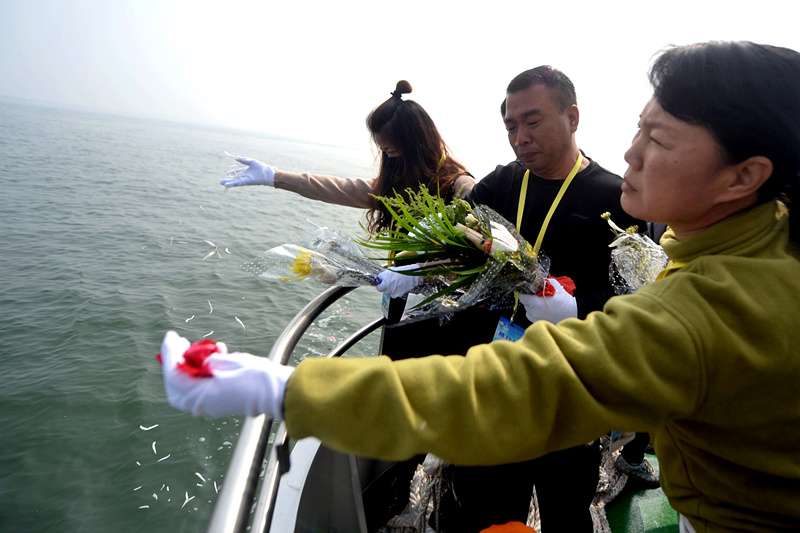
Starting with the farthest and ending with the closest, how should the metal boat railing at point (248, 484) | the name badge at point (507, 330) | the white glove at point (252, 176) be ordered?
the white glove at point (252, 176) < the name badge at point (507, 330) < the metal boat railing at point (248, 484)

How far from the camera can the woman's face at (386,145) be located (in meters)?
2.73

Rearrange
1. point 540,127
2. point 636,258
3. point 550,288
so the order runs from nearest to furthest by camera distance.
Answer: point 636,258, point 550,288, point 540,127

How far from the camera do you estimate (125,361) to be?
6.07 metres

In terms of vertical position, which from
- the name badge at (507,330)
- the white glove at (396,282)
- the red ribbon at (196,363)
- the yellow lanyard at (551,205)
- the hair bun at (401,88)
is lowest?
the name badge at (507,330)

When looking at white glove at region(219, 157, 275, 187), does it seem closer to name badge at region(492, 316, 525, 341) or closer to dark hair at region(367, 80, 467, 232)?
dark hair at region(367, 80, 467, 232)

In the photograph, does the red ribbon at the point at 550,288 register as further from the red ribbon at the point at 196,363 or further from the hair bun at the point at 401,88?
the hair bun at the point at 401,88

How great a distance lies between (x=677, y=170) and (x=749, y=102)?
0.18 meters

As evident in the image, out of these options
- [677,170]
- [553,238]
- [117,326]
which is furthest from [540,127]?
[117,326]

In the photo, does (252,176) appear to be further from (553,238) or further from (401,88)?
(553,238)

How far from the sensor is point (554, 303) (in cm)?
174

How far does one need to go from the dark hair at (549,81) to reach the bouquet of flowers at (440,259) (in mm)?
645

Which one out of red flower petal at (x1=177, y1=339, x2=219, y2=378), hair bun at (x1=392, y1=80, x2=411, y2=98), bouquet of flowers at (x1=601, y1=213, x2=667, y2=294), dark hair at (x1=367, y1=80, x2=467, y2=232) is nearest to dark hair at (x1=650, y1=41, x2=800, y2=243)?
bouquet of flowers at (x1=601, y1=213, x2=667, y2=294)

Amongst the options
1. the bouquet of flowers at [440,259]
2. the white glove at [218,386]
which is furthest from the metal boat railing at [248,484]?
the bouquet of flowers at [440,259]

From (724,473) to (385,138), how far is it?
232 cm
